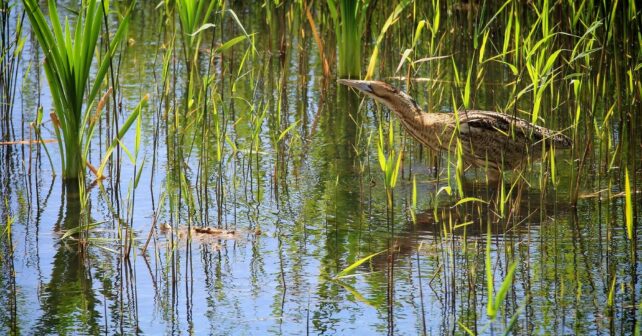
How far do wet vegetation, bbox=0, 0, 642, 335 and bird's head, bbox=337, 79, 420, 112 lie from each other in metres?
0.31

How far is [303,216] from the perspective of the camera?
230 inches

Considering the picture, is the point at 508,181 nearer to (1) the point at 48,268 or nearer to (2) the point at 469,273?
(2) the point at 469,273

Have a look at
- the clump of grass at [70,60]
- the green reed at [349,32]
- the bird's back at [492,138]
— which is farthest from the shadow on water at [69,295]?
the green reed at [349,32]

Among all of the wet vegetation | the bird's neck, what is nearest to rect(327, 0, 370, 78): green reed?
the wet vegetation

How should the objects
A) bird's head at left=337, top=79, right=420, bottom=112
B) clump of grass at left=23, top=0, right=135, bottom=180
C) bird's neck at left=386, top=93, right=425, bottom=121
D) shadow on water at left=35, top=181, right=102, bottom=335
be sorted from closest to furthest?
shadow on water at left=35, top=181, right=102, bottom=335
clump of grass at left=23, top=0, right=135, bottom=180
bird's neck at left=386, top=93, right=425, bottom=121
bird's head at left=337, top=79, right=420, bottom=112

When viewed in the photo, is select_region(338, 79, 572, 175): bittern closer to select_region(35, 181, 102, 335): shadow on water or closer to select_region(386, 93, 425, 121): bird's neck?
select_region(386, 93, 425, 121): bird's neck

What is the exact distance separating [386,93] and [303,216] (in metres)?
Answer: 1.61

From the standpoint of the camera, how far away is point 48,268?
4.98m

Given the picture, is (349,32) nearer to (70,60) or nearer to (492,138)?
(492,138)

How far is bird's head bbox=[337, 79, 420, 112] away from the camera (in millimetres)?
7121

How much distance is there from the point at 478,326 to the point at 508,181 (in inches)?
105

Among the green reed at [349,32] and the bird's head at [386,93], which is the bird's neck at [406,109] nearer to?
the bird's head at [386,93]

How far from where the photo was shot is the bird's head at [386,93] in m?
7.12

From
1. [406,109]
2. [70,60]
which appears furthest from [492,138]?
[70,60]
